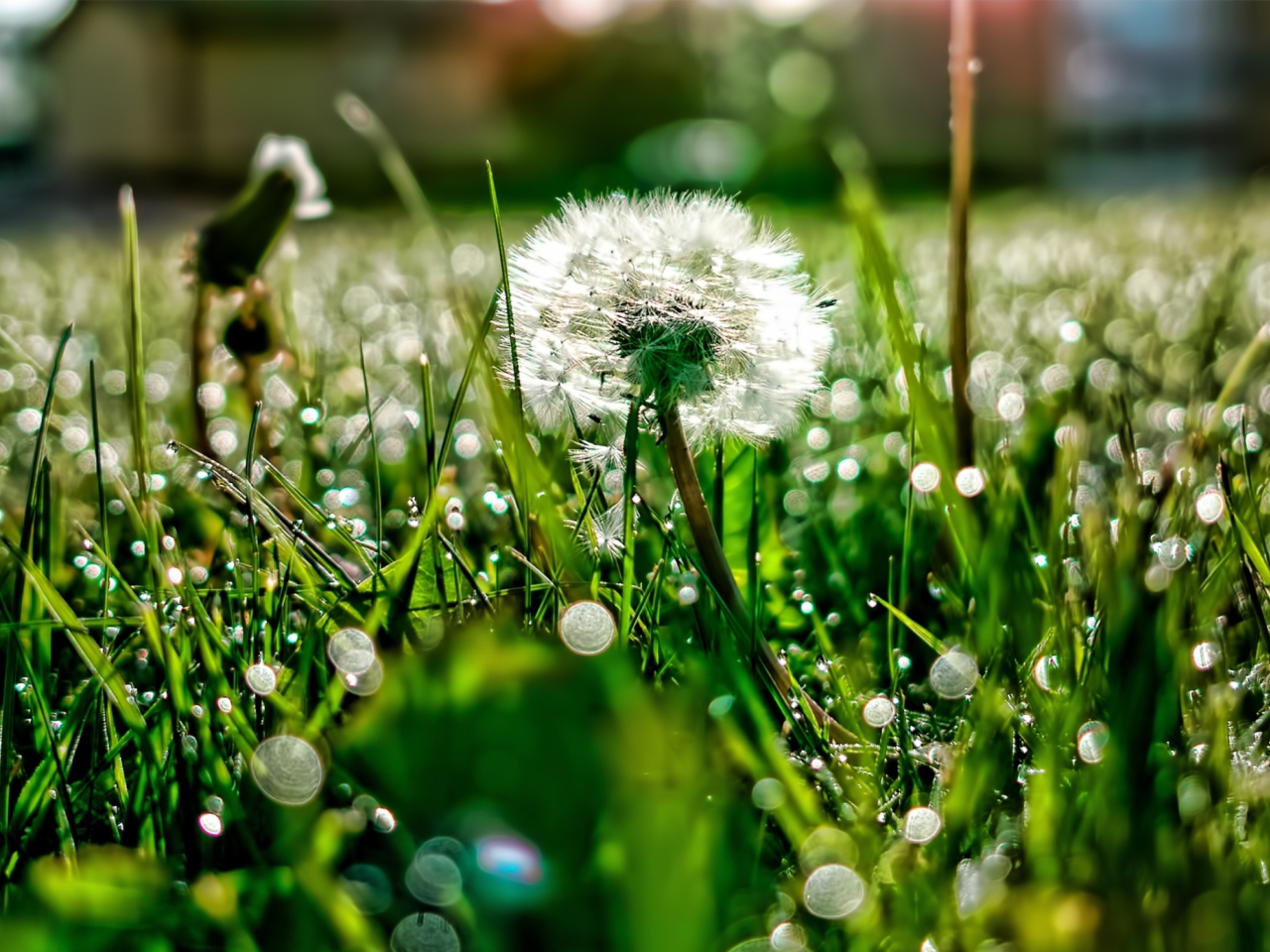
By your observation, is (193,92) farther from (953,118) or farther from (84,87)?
(953,118)

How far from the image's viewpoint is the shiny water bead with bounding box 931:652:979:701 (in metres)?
0.67

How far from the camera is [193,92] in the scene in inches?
641

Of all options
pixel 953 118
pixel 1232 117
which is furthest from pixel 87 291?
pixel 1232 117

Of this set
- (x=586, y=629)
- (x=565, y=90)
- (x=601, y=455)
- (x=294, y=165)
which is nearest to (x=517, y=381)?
(x=601, y=455)

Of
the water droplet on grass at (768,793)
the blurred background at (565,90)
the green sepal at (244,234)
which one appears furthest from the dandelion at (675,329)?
the blurred background at (565,90)

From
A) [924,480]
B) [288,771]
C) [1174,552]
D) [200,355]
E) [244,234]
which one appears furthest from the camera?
[200,355]

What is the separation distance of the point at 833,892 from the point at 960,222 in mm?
630

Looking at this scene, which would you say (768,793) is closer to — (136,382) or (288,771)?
(288,771)

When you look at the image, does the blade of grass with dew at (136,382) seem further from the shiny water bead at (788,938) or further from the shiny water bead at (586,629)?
the shiny water bead at (788,938)

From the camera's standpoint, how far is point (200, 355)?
116cm

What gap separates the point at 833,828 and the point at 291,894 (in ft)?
0.79

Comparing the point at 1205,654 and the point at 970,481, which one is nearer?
the point at 1205,654

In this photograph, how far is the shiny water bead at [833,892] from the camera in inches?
18.8

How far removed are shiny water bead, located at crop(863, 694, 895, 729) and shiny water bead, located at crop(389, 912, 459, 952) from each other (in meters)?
0.30
